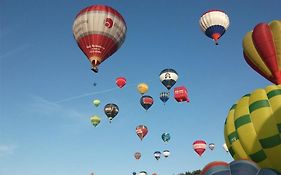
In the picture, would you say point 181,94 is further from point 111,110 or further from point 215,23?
point 215,23

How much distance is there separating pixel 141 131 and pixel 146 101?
4.33 metres

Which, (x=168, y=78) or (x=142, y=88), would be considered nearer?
(x=168, y=78)

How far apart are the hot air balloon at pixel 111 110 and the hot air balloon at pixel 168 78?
6250 mm

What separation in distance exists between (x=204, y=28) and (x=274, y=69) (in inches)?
502

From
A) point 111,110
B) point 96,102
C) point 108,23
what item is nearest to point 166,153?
point 96,102

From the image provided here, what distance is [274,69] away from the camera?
62.4 ft

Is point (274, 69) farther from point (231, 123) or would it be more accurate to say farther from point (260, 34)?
point (231, 123)

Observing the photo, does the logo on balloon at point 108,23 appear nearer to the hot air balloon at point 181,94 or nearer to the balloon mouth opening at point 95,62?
the balloon mouth opening at point 95,62

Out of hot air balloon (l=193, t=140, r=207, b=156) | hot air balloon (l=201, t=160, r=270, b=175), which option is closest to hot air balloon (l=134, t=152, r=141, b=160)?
hot air balloon (l=193, t=140, r=207, b=156)

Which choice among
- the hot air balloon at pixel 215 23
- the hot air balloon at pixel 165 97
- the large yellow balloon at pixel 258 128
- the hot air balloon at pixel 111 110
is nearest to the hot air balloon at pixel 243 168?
the large yellow balloon at pixel 258 128

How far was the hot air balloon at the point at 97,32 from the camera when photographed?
26062 millimetres

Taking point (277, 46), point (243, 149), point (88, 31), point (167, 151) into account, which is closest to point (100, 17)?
point (88, 31)

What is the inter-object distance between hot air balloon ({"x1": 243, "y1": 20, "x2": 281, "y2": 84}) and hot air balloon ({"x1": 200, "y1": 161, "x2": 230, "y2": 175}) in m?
7.00

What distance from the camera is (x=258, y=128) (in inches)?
593
